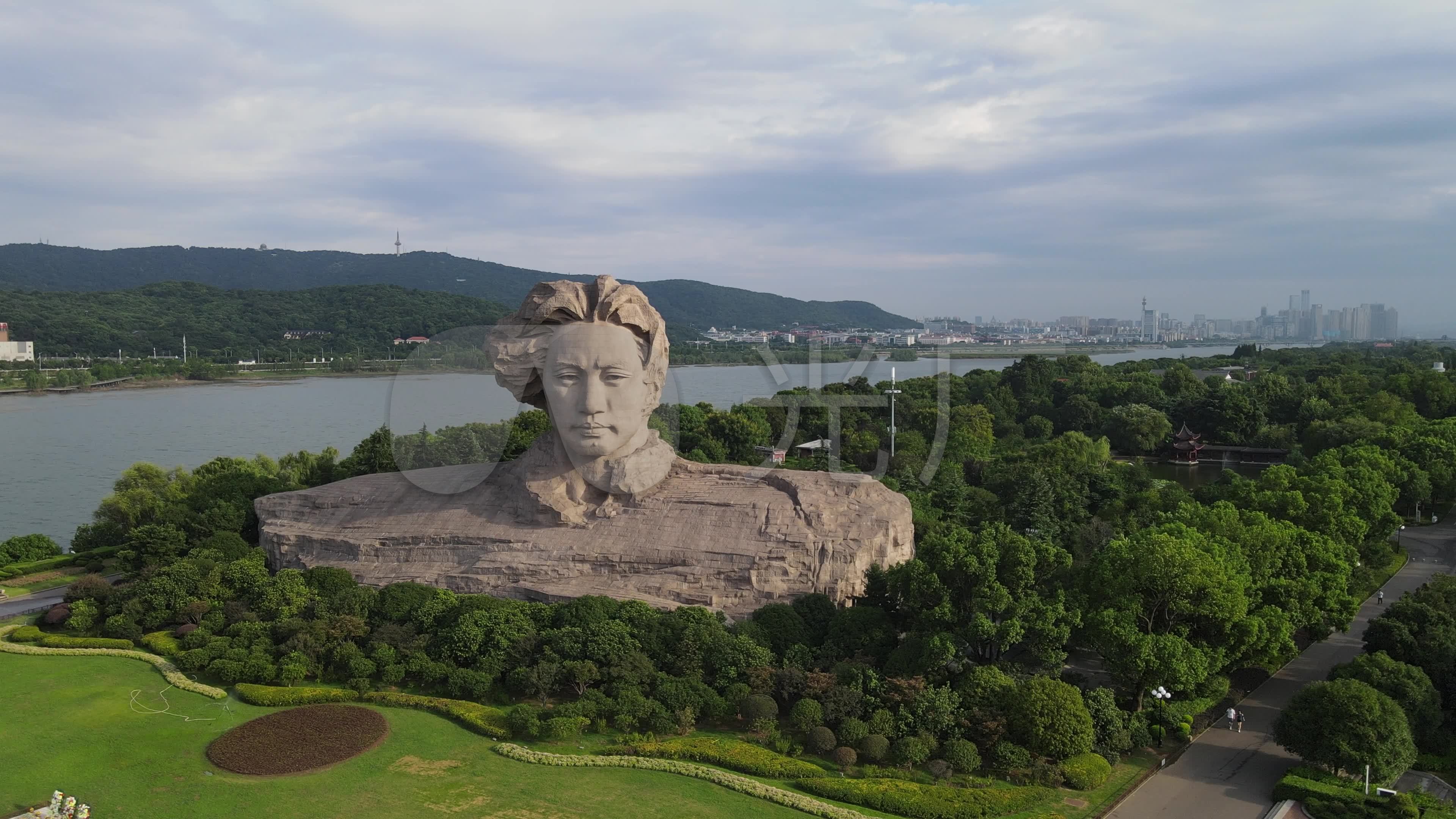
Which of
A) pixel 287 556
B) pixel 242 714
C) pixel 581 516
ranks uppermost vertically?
pixel 581 516

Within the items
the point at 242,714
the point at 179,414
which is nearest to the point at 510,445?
the point at 242,714

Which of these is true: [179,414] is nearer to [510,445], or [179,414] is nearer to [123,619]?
[510,445]

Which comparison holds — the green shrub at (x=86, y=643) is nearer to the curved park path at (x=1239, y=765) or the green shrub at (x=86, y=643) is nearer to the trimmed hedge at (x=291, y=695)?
the trimmed hedge at (x=291, y=695)

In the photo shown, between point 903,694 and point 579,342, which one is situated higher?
point 579,342

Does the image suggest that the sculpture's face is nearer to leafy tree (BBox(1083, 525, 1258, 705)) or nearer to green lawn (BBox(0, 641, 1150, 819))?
green lawn (BBox(0, 641, 1150, 819))

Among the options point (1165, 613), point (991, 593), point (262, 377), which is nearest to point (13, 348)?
point (262, 377)

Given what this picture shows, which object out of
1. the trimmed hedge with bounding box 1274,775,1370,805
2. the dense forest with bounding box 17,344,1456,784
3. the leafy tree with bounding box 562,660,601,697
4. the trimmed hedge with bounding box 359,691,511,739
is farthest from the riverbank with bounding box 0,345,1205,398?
the trimmed hedge with bounding box 1274,775,1370,805
